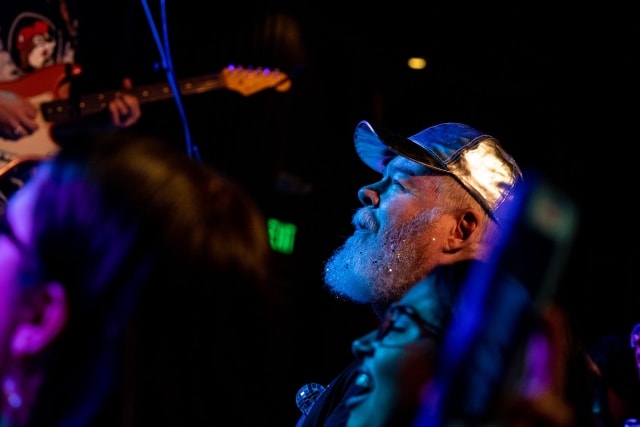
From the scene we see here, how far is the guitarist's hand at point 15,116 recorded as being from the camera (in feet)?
13.2

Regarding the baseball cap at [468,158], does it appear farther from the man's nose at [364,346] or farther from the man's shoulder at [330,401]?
the man's nose at [364,346]

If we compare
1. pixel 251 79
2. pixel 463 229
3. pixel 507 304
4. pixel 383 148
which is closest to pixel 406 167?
pixel 383 148

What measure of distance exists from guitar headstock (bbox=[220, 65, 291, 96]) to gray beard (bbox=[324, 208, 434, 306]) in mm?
2753

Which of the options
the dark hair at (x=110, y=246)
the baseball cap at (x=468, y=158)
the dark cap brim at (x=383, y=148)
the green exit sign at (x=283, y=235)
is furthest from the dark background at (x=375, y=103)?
the dark hair at (x=110, y=246)

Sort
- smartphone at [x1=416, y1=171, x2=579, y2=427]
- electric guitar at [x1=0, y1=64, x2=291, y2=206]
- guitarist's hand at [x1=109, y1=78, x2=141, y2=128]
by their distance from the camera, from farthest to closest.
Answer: guitarist's hand at [x1=109, y1=78, x2=141, y2=128] → electric guitar at [x1=0, y1=64, x2=291, y2=206] → smartphone at [x1=416, y1=171, x2=579, y2=427]

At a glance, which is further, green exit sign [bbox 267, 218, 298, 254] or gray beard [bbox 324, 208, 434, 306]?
green exit sign [bbox 267, 218, 298, 254]

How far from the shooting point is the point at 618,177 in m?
4.87

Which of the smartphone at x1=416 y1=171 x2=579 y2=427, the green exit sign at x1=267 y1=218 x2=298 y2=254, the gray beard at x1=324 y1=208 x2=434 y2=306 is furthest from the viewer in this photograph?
the green exit sign at x1=267 y1=218 x2=298 y2=254

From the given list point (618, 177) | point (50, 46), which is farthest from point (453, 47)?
point (50, 46)

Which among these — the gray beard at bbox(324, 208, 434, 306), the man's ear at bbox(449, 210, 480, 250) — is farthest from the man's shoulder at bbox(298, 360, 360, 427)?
the man's ear at bbox(449, 210, 480, 250)

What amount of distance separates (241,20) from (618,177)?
3232 mm

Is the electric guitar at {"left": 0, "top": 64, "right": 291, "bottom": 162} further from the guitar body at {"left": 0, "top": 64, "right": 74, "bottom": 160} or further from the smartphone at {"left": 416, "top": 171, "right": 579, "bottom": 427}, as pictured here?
the smartphone at {"left": 416, "top": 171, "right": 579, "bottom": 427}

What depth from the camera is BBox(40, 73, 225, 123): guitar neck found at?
424cm

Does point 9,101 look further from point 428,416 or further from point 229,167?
point 428,416
